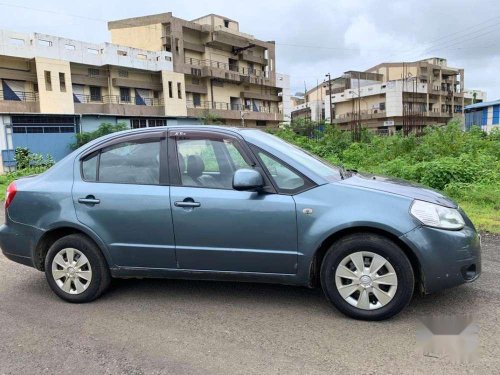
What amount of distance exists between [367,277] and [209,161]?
1.73 m

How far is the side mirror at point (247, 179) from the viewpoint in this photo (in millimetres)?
3607

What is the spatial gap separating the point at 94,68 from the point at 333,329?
42808mm

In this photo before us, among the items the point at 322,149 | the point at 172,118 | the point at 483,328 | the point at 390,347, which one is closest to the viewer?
the point at 390,347

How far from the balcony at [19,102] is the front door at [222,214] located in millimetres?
34570

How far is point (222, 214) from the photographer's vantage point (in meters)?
3.74

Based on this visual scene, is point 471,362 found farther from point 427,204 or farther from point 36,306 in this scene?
point 36,306

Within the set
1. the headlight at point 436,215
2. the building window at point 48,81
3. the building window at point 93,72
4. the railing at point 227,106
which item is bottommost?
the headlight at point 436,215

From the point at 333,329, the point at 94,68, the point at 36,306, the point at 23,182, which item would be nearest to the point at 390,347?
the point at 333,329

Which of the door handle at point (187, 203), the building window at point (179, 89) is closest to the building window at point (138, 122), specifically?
the building window at point (179, 89)

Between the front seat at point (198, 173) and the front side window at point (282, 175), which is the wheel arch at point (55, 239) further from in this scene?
the front side window at point (282, 175)

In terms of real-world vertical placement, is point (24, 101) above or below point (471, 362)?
above

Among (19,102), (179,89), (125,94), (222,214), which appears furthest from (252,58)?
(222,214)

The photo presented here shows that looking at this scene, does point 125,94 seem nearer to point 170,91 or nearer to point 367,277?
point 170,91

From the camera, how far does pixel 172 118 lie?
46781 mm
